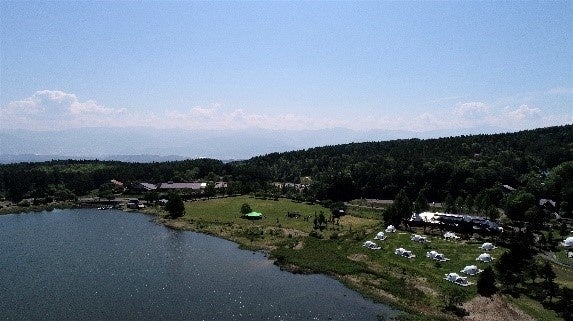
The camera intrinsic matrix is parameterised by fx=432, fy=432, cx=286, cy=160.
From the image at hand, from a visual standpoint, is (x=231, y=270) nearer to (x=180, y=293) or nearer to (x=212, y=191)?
(x=180, y=293)

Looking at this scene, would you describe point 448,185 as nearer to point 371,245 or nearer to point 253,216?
point 253,216

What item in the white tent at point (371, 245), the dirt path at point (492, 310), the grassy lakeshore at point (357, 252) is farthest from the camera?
the white tent at point (371, 245)

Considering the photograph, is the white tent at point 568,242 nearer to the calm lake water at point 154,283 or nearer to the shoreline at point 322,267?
the shoreline at point 322,267

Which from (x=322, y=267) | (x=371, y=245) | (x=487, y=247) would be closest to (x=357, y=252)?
(x=371, y=245)

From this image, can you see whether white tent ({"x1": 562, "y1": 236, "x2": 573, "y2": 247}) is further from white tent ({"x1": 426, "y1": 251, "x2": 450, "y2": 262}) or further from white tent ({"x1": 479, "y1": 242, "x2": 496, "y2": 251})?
white tent ({"x1": 426, "y1": 251, "x2": 450, "y2": 262})

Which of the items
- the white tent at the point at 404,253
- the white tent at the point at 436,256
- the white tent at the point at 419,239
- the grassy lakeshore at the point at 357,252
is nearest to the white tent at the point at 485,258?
the grassy lakeshore at the point at 357,252

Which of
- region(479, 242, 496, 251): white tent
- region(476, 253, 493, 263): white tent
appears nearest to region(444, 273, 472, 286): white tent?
region(476, 253, 493, 263): white tent

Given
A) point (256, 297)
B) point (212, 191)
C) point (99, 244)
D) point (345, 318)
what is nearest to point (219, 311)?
point (256, 297)
